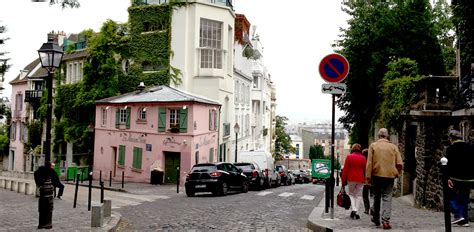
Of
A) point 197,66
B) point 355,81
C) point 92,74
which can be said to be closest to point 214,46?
point 197,66

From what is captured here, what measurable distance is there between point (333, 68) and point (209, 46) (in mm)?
29293

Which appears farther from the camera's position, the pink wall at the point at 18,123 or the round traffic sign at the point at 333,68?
the pink wall at the point at 18,123

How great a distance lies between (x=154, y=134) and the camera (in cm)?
3234

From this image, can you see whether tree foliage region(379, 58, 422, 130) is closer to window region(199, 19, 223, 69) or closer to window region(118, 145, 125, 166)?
window region(118, 145, 125, 166)

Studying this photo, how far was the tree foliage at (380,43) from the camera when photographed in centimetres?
2514

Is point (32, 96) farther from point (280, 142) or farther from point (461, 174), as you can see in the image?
point (280, 142)

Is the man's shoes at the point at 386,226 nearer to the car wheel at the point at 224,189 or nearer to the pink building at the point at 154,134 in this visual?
the car wheel at the point at 224,189

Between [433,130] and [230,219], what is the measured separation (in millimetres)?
5956

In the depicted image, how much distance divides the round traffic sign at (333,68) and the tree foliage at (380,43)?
14.0 metres

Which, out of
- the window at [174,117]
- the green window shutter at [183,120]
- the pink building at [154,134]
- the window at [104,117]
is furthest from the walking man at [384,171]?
the window at [104,117]

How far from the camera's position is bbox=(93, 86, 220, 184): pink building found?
3134cm

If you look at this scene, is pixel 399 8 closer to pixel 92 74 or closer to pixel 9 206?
pixel 9 206

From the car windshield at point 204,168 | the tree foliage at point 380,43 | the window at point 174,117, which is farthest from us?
the window at point 174,117

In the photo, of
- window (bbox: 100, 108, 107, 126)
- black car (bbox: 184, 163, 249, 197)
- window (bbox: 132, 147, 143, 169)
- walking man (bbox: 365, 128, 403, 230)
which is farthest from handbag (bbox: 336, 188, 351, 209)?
window (bbox: 100, 108, 107, 126)
